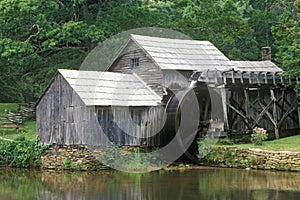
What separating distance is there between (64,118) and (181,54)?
21.6ft

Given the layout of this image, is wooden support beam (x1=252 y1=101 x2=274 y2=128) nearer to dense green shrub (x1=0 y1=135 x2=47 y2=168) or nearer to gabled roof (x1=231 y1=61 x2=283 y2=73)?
gabled roof (x1=231 y1=61 x2=283 y2=73)

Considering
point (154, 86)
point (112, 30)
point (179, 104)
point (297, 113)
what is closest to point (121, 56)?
point (154, 86)

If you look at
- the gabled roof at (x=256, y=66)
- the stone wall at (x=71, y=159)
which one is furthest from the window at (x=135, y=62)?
the stone wall at (x=71, y=159)

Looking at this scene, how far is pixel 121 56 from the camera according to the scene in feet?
82.0

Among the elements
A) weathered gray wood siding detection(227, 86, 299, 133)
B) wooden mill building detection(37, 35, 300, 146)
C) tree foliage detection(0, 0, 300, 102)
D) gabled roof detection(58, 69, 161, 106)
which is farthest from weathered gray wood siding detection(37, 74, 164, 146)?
tree foliage detection(0, 0, 300, 102)

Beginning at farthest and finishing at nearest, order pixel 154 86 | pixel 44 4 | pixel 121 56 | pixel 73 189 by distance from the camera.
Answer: pixel 44 4, pixel 121 56, pixel 154 86, pixel 73 189

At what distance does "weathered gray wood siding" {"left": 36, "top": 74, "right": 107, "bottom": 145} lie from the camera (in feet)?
67.4

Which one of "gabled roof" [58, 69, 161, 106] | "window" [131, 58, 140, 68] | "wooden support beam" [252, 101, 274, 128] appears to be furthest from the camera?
"window" [131, 58, 140, 68]

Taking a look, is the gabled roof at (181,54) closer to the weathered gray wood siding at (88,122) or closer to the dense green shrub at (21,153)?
the weathered gray wood siding at (88,122)

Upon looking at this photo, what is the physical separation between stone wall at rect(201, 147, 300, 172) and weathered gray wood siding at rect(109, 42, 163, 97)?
390 cm

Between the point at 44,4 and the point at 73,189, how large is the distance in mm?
17382

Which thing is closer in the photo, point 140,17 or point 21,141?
point 21,141

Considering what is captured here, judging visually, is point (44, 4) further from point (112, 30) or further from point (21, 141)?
point (21, 141)

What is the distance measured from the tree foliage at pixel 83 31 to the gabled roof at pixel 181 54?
11.2ft
